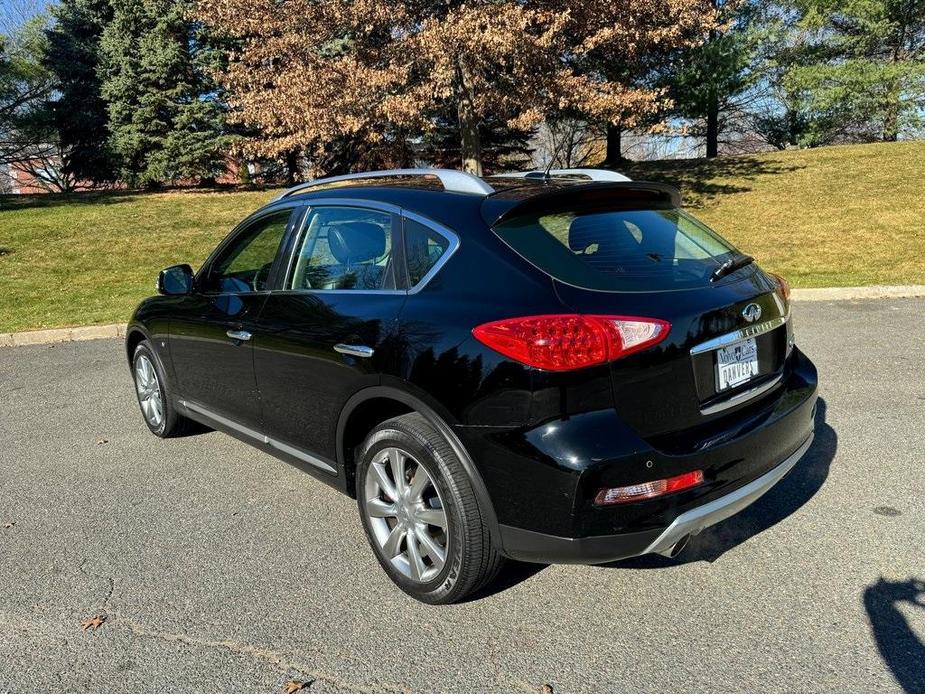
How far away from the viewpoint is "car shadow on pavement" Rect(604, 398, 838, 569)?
3232mm

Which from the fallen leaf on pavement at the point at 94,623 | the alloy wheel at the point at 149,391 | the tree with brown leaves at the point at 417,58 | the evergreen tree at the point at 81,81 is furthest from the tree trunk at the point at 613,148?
the fallen leaf on pavement at the point at 94,623

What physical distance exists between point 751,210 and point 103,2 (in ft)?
81.4

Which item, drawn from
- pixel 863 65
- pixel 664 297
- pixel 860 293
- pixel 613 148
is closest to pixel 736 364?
pixel 664 297

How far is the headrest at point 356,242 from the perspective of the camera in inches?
131

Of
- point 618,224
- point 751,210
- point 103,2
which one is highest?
point 103,2

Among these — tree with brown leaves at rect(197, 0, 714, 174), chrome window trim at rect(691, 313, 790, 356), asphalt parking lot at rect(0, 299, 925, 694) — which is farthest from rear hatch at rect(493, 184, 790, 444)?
tree with brown leaves at rect(197, 0, 714, 174)

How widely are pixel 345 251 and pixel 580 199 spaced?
1171mm

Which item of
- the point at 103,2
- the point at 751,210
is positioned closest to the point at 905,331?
the point at 751,210

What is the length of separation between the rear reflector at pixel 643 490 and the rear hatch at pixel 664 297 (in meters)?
0.12

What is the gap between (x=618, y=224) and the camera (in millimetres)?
3094

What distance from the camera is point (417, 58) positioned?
15.3m

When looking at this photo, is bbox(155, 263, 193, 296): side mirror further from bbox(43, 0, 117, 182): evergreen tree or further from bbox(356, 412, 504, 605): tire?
bbox(43, 0, 117, 182): evergreen tree

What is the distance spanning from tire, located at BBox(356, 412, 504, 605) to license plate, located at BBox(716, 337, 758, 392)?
1052 millimetres

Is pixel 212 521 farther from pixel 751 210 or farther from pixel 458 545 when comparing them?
pixel 751 210
